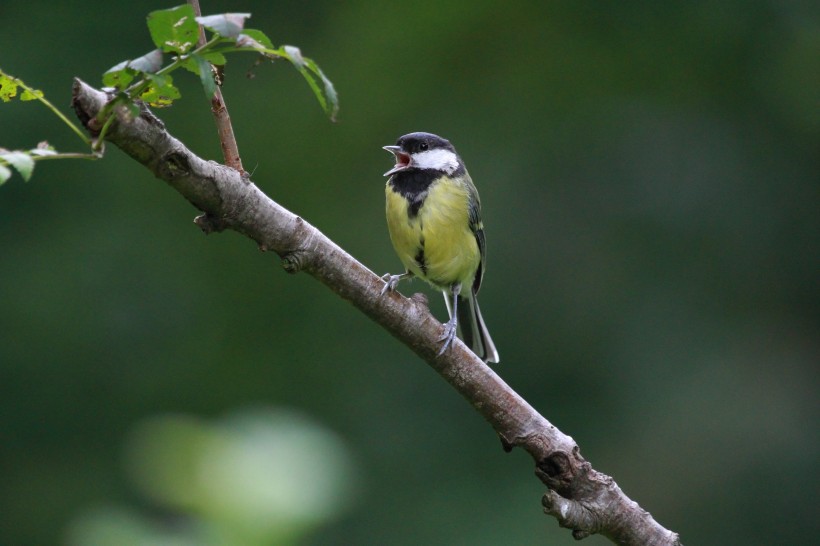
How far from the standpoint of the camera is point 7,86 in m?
1.71

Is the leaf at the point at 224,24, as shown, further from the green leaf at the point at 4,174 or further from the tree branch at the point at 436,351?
the tree branch at the point at 436,351

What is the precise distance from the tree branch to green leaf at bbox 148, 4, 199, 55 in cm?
40

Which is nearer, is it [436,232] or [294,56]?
[294,56]

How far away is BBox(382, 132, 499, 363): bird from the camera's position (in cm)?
357

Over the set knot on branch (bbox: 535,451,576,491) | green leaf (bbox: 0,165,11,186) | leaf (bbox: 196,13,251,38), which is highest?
knot on branch (bbox: 535,451,576,491)

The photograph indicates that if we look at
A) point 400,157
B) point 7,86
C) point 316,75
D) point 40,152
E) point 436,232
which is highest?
point 400,157

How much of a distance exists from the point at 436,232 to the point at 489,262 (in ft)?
8.76

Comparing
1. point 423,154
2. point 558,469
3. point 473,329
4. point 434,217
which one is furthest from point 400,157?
point 558,469

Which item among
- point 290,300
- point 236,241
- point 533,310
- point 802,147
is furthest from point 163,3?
point 802,147

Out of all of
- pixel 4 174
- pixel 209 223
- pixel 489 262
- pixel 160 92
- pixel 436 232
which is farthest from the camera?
pixel 489 262

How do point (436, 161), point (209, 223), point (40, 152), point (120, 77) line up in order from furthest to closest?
1. point (436, 161)
2. point (209, 223)
3. point (120, 77)
4. point (40, 152)

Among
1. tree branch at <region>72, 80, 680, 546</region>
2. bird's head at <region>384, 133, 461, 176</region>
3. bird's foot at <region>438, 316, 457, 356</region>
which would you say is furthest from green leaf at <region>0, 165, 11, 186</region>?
bird's head at <region>384, 133, 461, 176</region>

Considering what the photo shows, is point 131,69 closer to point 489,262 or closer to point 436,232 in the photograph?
point 436,232

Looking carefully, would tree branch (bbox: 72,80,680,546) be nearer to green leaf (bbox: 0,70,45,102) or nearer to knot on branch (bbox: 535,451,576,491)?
knot on branch (bbox: 535,451,576,491)
